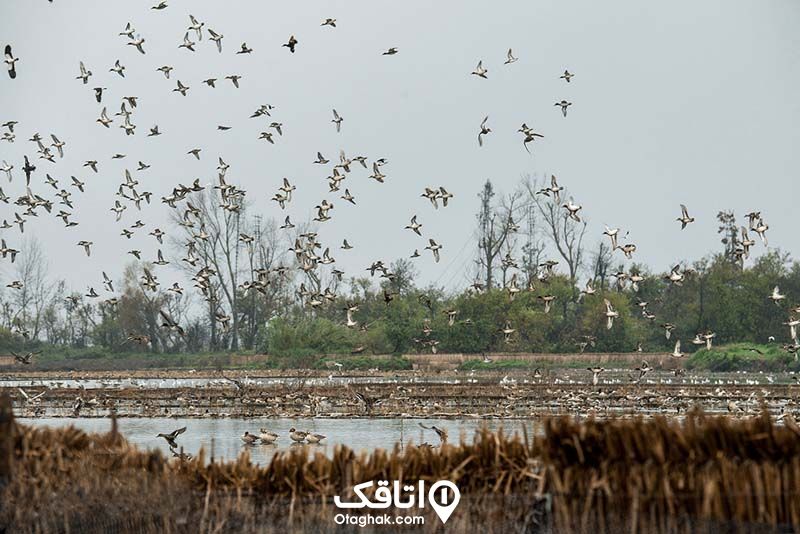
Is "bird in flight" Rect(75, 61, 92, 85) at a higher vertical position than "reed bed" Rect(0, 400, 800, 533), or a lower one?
higher

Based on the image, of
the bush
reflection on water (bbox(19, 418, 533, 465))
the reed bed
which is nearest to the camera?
the reed bed

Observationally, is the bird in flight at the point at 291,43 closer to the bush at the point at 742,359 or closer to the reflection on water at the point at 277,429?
the reflection on water at the point at 277,429

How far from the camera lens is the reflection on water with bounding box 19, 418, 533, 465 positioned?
36312mm

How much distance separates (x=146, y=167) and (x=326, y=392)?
37.8 ft

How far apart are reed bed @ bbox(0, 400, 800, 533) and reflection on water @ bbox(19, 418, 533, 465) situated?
17480mm

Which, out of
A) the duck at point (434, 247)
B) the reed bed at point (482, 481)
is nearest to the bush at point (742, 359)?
the duck at point (434, 247)

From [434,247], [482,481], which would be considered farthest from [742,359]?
[482,481]

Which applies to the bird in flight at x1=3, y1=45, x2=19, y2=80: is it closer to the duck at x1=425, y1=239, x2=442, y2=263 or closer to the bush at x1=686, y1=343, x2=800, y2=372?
the duck at x1=425, y1=239, x2=442, y2=263

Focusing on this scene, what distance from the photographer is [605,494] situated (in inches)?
557

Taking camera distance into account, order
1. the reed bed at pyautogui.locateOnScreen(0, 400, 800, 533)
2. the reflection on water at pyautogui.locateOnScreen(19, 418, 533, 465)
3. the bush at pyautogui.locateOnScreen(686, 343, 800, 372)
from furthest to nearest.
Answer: the bush at pyautogui.locateOnScreen(686, 343, 800, 372), the reflection on water at pyautogui.locateOnScreen(19, 418, 533, 465), the reed bed at pyautogui.locateOnScreen(0, 400, 800, 533)

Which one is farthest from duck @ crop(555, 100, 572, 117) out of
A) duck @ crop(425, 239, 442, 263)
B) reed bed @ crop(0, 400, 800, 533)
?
reed bed @ crop(0, 400, 800, 533)

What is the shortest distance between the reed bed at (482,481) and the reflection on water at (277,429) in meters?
17.5

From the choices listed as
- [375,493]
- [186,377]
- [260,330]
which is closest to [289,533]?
[375,493]

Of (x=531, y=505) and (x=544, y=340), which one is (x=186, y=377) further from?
(x=531, y=505)
